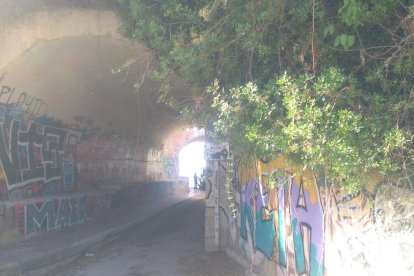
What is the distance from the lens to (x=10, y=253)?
Result: 967 cm

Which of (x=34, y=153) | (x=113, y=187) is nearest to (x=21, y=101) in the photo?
(x=34, y=153)

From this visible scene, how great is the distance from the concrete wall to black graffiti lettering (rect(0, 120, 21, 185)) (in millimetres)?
5411

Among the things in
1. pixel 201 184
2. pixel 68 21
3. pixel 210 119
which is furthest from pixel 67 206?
pixel 201 184

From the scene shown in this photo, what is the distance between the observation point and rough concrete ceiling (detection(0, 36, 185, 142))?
10.5 metres

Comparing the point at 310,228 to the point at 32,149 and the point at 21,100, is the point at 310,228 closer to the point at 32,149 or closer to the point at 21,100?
the point at 21,100

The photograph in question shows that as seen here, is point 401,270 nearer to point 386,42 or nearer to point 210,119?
point 386,42

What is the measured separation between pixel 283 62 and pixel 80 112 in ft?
32.1

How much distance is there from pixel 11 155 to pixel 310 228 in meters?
8.08

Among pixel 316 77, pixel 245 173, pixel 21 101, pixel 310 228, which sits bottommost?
pixel 310 228

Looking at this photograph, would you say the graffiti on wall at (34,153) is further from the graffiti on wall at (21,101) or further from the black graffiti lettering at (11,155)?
the graffiti on wall at (21,101)

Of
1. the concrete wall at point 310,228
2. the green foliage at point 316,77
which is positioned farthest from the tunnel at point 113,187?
the green foliage at point 316,77

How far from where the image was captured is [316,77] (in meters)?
5.42

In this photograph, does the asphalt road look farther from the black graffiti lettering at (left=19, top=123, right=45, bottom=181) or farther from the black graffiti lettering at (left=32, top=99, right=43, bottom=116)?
the black graffiti lettering at (left=32, top=99, right=43, bottom=116)

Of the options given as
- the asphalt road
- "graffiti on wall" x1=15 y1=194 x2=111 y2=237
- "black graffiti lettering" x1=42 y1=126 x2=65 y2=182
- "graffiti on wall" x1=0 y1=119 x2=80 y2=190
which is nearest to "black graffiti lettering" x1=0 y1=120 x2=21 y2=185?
"graffiti on wall" x1=0 y1=119 x2=80 y2=190
